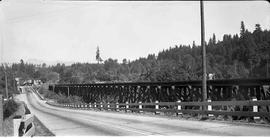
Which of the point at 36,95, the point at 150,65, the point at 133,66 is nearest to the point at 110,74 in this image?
the point at 133,66

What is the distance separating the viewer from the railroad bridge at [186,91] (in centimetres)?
2427

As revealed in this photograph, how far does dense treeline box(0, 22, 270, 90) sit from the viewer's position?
57031 millimetres

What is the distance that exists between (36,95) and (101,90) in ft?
243

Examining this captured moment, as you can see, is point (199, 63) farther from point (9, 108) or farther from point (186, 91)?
point (186, 91)

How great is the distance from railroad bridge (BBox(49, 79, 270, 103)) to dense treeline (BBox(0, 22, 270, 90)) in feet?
15.1

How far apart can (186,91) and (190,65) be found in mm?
50668

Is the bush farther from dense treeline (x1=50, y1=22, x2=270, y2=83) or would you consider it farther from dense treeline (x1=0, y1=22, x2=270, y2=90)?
dense treeline (x1=50, y1=22, x2=270, y2=83)

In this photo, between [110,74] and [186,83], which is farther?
[110,74]

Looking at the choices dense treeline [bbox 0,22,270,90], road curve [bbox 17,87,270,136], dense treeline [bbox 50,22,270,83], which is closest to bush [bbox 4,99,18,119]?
dense treeline [bbox 0,22,270,90]

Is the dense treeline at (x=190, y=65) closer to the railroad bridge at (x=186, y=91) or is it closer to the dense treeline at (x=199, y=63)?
the dense treeline at (x=199, y=63)

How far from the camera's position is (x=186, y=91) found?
36812mm

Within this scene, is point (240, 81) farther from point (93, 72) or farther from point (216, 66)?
point (93, 72)

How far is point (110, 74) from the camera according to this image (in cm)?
14388

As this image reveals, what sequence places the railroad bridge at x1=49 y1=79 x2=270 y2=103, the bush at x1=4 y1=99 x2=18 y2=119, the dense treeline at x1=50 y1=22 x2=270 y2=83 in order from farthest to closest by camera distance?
the dense treeline at x1=50 y1=22 x2=270 y2=83, the bush at x1=4 y1=99 x2=18 y2=119, the railroad bridge at x1=49 y1=79 x2=270 y2=103
